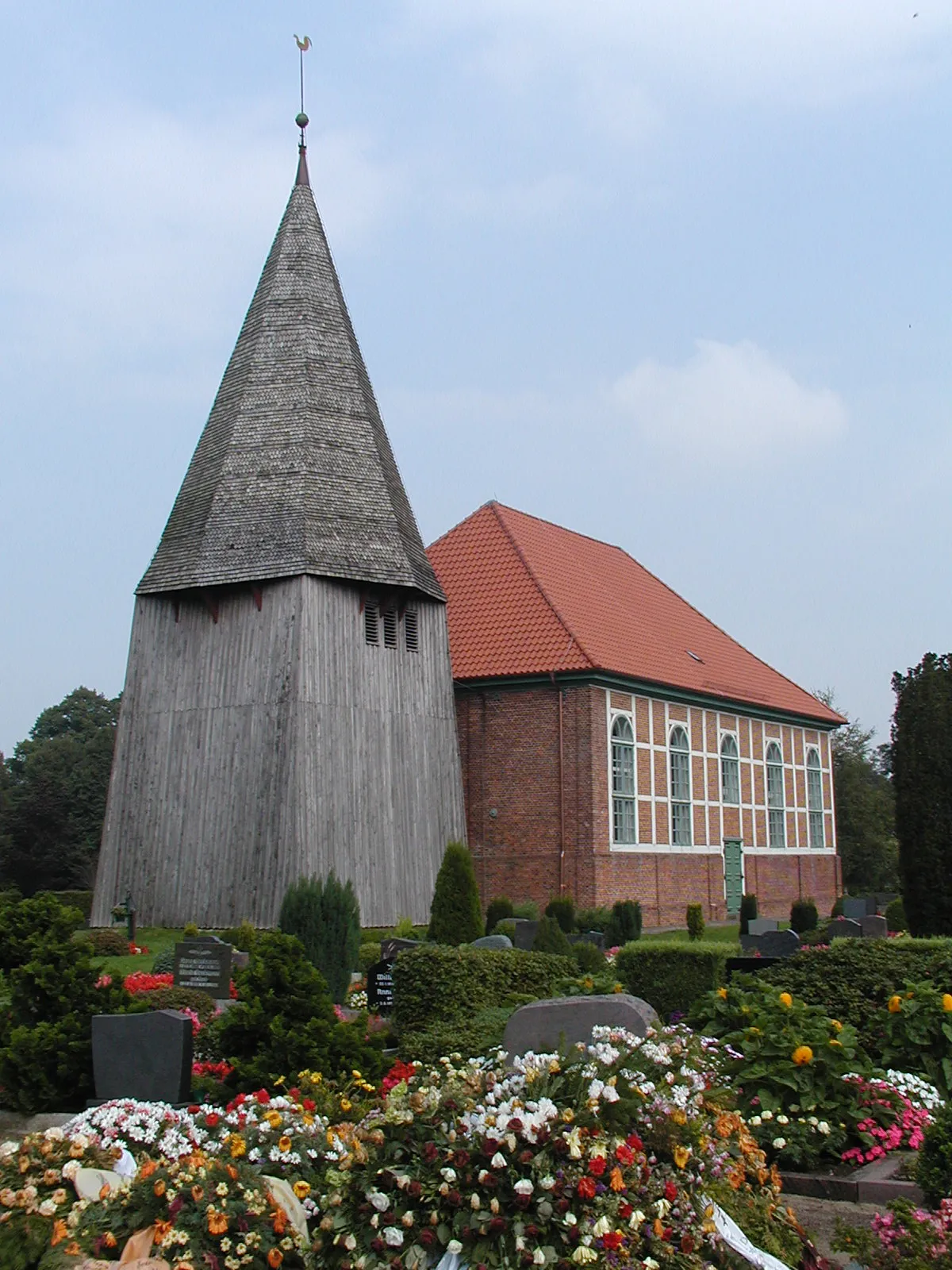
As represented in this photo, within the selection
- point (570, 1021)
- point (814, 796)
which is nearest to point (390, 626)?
point (814, 796)

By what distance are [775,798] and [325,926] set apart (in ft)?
81.7

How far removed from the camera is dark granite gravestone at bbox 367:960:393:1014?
13703 millimetres

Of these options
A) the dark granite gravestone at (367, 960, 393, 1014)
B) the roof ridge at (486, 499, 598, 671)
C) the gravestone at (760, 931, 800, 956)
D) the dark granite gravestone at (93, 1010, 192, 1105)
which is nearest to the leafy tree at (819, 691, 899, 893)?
the roof ridge at (486, 499, 598, 671)

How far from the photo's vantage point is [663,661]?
112 feet

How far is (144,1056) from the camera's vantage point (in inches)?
340

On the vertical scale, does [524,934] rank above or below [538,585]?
below

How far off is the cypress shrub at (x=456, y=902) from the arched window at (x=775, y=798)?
710 inches

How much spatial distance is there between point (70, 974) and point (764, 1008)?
15.8ft

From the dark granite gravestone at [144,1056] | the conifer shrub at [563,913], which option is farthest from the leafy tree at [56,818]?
Answer: the dark granite gravestone at [144,1056]

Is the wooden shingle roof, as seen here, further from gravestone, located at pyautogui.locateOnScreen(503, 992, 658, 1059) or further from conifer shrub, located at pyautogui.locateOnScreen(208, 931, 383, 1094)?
gravestone, located at pyautogui.locateOnScreen(503, 992, 658, 1059)

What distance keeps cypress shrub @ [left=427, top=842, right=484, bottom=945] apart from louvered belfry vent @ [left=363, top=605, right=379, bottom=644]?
213 inches

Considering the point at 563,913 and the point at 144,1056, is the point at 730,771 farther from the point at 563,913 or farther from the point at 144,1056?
the point at 144,1056

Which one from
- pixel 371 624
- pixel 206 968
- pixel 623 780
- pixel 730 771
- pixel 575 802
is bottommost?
pixel 206 968

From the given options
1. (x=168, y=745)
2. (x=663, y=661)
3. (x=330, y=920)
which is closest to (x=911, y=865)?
(x=330, y=920)
